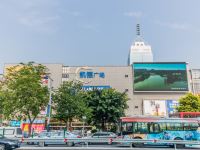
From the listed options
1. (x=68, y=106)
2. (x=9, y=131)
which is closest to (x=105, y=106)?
(x=68, y=106)

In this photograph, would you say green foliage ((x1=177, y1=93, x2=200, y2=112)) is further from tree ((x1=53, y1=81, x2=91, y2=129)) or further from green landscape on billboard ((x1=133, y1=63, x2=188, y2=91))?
tree ((x1=53, y1=81, x2=91, y2=129))

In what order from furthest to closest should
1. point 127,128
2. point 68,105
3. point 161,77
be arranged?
point 161,77, point 68,105, point 127,128

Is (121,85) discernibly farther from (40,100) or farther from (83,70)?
(40,100)

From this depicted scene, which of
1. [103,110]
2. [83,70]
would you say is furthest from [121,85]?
[103,110]

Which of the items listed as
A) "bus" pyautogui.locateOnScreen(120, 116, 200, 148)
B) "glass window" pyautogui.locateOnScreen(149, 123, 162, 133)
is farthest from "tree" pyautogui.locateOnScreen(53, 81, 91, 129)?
"glass window" pyautogui.locateOnScreen(149, 123, 162, 133)

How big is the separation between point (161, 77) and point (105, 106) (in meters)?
29.7

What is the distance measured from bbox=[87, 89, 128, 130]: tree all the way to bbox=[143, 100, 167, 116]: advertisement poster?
78.7 feet

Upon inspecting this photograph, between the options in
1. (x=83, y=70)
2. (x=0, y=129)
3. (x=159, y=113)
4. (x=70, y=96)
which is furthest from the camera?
(x=83, y=70)

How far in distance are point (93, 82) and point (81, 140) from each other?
45.5 metres

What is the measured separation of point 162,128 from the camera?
2394 centimetres

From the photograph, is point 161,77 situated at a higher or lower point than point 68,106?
higher

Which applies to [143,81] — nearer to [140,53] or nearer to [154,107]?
[154,107]

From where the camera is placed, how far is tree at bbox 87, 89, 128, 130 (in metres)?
39.8

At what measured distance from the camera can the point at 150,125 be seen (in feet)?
78.6
